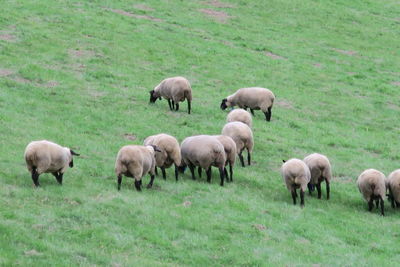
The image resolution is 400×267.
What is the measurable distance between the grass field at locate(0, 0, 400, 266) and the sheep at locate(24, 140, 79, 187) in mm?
490

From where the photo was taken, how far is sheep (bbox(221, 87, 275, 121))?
30.1 m

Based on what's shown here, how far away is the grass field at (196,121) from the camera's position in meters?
15.9

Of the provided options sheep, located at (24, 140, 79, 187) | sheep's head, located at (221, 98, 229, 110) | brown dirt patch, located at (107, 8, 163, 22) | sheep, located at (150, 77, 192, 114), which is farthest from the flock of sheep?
brown dirt patch, located at (107, 8, 163, 22)

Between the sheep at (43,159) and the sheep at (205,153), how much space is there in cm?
398

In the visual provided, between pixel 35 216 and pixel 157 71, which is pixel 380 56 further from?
pixel 35 216

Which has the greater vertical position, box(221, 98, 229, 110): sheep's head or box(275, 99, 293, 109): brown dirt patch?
box(221, 98, 229, 110): sheep's head

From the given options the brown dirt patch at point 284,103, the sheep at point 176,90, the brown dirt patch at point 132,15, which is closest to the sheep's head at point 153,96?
the sheep at point 176,90

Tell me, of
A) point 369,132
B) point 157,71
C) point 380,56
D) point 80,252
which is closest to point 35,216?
point 80,252

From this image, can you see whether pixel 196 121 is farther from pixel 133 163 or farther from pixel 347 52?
pixel 347 52

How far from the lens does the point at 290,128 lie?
30078 millimetres

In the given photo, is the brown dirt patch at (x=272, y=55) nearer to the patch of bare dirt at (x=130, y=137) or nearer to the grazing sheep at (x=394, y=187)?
the patch of bare dirt at (x=130, y=137)

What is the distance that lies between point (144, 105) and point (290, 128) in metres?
6.63

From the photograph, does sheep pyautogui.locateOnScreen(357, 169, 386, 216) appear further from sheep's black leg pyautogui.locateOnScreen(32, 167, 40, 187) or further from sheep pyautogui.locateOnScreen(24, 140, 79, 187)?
sheep's black leg pyautogui.locateOnScreen(32, 167, 40, 187)

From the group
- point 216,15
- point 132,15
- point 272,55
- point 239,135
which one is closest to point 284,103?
point 272,55
